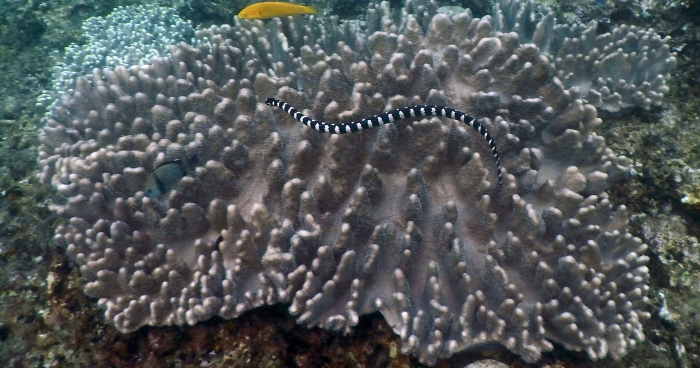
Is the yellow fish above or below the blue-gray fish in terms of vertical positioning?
above

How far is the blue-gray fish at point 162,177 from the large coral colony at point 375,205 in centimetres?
20

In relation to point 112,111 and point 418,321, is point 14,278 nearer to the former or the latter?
point 112,111

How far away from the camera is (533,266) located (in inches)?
120

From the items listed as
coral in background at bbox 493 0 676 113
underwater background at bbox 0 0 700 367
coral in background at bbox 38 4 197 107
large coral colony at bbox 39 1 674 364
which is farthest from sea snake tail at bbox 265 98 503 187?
coral in background at bbox 38 4 197 107

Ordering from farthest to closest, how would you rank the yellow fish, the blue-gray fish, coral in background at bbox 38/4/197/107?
coral in background at bbox 38/4/197/107, the yellow fish, the blue-gray fish

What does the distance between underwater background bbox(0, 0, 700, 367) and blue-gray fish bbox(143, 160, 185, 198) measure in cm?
103

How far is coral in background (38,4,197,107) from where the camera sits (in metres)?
6.47

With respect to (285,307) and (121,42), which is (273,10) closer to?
(285,307)

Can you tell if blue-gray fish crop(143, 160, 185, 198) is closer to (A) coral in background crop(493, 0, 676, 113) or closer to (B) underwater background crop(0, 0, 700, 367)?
(B) underwater background crop(0, 0, 700, 367)

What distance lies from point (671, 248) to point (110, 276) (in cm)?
472

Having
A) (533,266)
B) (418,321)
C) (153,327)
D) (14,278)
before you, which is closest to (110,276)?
(153,327)

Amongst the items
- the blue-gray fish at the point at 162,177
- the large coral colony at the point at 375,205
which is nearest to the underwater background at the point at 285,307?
the large coral colony at the point at 375,205

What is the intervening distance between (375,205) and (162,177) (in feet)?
5.40

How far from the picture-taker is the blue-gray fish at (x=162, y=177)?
119 inches
